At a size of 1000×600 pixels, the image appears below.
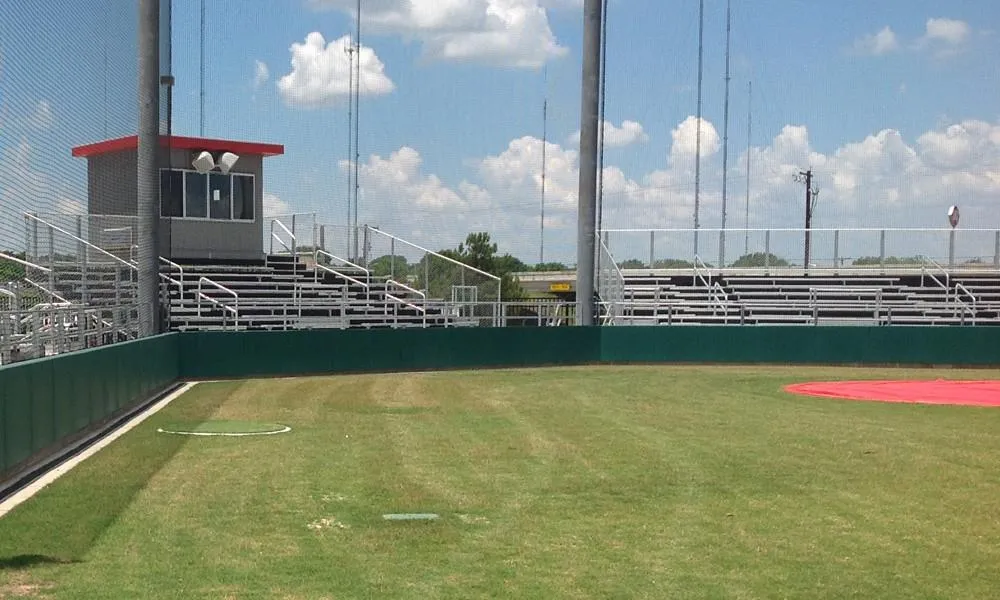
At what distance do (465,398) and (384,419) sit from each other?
13.9 ft

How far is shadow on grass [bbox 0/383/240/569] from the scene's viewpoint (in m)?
8.77

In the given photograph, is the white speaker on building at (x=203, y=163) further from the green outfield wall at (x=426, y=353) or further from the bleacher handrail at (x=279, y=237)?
the green outfield wall at (x=426, y=353)

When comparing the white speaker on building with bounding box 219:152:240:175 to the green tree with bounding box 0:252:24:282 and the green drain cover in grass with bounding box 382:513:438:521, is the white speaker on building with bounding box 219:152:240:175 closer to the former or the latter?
the green tree with bounding box 0:252:24:282

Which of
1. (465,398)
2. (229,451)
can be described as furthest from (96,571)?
(465,398)

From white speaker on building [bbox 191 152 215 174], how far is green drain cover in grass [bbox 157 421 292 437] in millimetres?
21274

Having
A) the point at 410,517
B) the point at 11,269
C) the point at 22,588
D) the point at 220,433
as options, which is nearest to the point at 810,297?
the point at 220,433

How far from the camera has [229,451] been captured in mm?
14234

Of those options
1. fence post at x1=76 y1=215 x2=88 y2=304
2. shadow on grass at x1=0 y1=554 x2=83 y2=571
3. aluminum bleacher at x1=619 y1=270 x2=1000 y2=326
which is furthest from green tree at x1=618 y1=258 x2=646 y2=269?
shadow on grass at x1=0 y1=554 x2=83 y2=571

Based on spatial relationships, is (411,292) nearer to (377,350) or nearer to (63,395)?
(377,350)

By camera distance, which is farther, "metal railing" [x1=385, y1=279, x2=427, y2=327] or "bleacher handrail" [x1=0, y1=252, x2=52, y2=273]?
"metal railing" [x1=385, y1=279, x2=427, y2=327]

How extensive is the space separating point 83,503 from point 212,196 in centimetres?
2909

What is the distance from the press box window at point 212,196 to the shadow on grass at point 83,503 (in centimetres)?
2267

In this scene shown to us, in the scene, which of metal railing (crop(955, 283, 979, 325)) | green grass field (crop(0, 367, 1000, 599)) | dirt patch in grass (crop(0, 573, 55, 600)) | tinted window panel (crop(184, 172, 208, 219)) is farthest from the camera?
tinted window panel (crop(184, 172, 208, 219))

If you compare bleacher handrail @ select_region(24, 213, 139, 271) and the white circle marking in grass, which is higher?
bleacher handrail @ select_region(24, 213, 139, 271)
